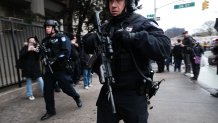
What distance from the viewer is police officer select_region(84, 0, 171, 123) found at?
2629 millimetres

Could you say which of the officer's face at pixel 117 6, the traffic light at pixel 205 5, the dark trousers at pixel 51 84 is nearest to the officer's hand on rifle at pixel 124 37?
the officer's face at pixel 117 6

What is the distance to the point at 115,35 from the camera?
8.52 feet

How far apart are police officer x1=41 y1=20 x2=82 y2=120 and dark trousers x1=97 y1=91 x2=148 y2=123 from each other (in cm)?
293

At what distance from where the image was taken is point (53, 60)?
5613 millimetres

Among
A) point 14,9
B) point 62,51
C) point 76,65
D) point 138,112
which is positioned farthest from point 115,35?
point 14,9

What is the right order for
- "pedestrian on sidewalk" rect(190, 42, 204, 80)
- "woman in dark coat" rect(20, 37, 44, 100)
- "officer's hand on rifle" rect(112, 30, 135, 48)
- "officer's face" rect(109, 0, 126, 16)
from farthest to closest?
1. "pedestrian on sidewalk" rect(190, 42, 204, 80)
2. "woman in dark coat" rect(20, 37, 44, 100)
3. "officer's face" rect(109, 0, 126, 16)
4. "officer's hand on rifle" rect(112, 30, 135, 48)

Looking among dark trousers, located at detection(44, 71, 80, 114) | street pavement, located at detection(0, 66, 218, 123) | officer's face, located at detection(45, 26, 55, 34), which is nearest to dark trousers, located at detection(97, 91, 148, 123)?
street pavement, located at detection(0, 66, 218, 123)

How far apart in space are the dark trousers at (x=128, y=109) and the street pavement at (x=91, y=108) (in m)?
2.70

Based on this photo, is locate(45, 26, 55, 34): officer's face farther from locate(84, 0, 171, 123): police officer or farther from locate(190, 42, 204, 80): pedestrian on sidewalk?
locate(190, 42, 204, 80): pedestrian on sidewalk

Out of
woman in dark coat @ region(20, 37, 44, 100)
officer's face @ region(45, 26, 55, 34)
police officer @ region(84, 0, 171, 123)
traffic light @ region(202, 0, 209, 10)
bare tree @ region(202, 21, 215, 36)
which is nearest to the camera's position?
police officer @ region(84, 0, 171, 123)

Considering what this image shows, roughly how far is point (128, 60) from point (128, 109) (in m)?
0.42

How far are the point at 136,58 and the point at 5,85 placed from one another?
618 centimetres

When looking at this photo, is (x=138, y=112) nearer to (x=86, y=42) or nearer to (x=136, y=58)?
(x=136, y=58)

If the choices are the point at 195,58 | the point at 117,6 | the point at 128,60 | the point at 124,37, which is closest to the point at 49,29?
the point at 117,6
